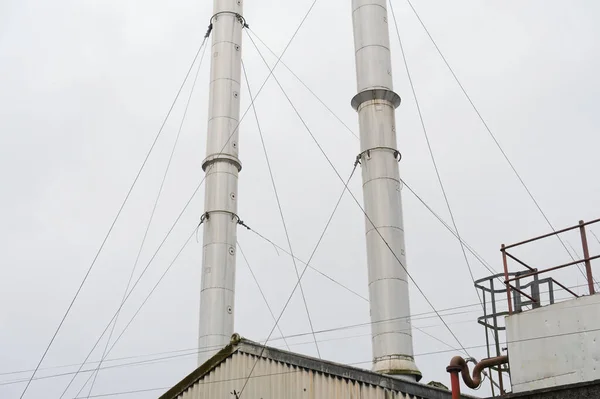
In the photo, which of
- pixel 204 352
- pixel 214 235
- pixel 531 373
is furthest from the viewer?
pixel 214 235

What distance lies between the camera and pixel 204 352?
28703mm

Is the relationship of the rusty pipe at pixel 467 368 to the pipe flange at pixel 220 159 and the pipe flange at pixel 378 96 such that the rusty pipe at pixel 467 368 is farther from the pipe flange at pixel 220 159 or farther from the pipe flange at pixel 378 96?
the pipe flange at pixel 220 159

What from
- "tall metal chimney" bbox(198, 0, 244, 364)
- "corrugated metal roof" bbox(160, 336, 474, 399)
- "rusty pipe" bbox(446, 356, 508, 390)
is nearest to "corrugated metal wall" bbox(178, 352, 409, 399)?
"corrugated metal roof" bbox(160, 336, 474, 399)

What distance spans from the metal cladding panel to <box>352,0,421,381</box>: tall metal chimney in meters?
6.59

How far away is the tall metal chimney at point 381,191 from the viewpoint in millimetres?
22484

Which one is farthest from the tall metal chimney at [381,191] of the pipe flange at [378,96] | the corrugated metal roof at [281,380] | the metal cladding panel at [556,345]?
the metal cladding panel at [556,345]

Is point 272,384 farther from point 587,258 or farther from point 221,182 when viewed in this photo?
point 221,182

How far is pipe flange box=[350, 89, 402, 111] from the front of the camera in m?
26.4

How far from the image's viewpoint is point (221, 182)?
105 feet

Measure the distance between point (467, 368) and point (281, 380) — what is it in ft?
16.8

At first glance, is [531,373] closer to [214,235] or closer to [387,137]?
[387,137]

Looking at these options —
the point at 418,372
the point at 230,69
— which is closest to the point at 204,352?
the point at 418,372

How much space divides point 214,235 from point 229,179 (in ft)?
8.65

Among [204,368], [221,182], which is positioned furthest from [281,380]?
[221,182]
